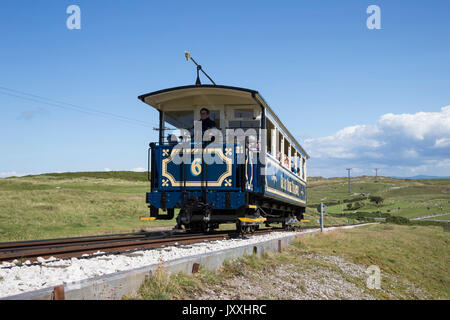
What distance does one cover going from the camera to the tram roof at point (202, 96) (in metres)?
12.3

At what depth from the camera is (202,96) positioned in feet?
42.4

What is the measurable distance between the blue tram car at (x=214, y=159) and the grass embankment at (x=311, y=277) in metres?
2.00

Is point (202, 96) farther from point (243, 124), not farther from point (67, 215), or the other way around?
point (67, 215)

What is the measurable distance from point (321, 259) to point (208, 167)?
3.87m

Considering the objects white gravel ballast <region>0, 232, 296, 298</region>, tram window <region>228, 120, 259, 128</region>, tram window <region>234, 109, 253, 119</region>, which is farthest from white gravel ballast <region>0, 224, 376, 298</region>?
→ tram window <region>234, 109, 253, 119</region>

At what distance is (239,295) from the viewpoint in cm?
598

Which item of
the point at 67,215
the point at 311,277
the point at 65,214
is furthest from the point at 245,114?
the point at 65,214

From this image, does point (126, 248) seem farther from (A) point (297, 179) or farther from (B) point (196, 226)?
(A) point (297, 179)

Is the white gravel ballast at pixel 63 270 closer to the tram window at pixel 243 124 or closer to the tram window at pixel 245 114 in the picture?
the tram window at pixel 243 124

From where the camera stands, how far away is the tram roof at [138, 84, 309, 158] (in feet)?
40.3

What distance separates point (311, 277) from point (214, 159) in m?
4.66

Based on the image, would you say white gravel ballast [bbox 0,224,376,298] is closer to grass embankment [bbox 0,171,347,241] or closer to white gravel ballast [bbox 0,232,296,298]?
white gravel ballast [bbox 0,232,296,298]

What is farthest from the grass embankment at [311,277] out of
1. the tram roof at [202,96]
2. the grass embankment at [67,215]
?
the grass embankment at [67,215]
